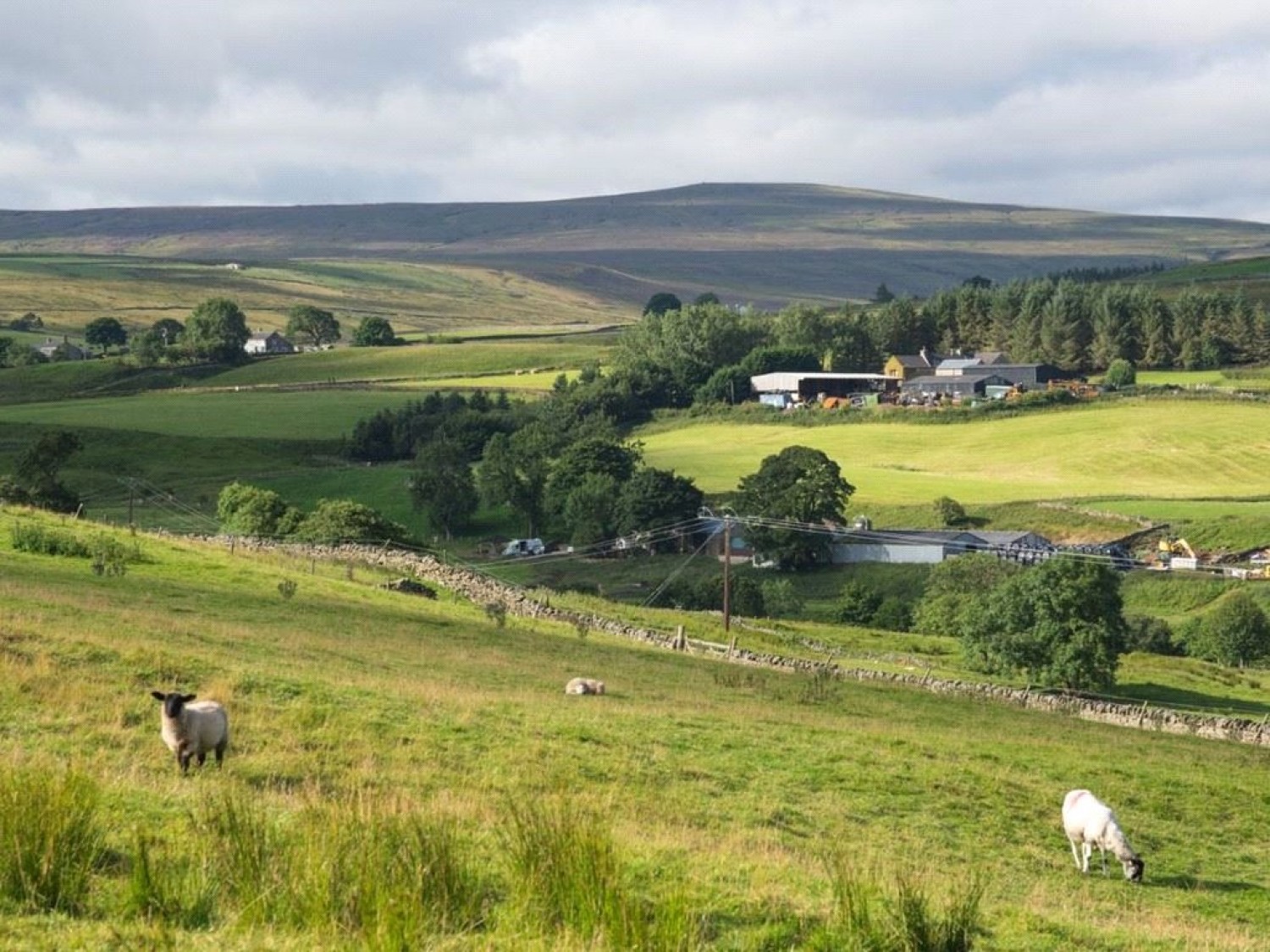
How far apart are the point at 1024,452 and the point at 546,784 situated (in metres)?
112

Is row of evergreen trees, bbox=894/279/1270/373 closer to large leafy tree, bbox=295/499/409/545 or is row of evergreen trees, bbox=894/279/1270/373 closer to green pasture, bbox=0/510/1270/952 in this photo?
large leafy tree, bbox=295/499/409/545

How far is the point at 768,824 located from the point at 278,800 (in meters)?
6.83

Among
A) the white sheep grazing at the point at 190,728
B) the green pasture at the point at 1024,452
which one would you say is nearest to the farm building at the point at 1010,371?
the green pasture at the point at 1024,452

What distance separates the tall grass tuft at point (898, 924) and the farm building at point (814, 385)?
14850cm

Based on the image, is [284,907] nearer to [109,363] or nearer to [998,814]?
[998,814]

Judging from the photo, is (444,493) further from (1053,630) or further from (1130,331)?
(1130,331)

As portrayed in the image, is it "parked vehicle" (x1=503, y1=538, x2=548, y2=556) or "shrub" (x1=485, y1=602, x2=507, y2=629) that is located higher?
"shrub" (x1=485, y1=602, x2=507, y2=629)

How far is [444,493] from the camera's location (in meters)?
106

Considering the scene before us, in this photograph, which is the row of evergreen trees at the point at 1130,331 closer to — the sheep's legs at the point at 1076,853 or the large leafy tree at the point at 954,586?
the large leafy tree at the point at 954,586

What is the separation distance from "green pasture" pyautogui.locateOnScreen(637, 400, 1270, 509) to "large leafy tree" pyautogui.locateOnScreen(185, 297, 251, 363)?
188ft

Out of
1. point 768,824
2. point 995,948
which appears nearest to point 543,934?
point 995,948

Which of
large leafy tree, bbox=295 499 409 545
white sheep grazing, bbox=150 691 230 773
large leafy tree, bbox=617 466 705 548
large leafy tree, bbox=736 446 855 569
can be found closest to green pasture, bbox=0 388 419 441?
large leafy tree, bbox=617 466 705 548

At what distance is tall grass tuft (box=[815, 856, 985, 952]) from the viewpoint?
12.5 metres

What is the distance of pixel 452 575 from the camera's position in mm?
63812
